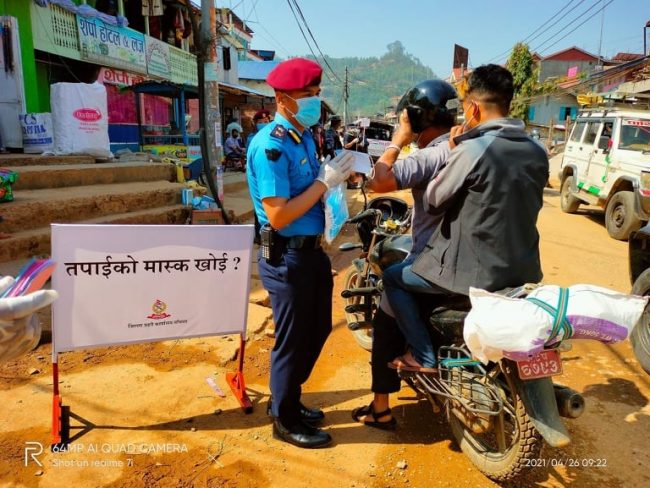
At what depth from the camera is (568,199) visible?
410 inches

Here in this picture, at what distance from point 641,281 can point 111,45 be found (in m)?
13.4

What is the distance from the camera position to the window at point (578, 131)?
33.2 feet

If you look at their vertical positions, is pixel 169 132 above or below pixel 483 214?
above

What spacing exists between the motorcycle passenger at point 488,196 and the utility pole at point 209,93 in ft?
18.3

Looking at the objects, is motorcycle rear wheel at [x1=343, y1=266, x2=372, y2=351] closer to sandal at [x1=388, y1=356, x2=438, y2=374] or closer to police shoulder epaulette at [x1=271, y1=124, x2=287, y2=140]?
sandal at [x1=388, y1=356, x2=438, y2=374]

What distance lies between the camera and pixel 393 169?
2207 millimetres

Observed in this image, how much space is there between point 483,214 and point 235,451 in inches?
70.4

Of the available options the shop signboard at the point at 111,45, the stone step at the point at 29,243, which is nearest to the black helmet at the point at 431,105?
the stone step at the point at 29,243

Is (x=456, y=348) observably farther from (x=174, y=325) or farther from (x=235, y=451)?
(x=174, y=325)

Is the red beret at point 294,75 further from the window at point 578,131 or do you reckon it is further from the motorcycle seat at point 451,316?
the window at point 578,131

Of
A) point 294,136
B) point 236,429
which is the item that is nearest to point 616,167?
point 294,136

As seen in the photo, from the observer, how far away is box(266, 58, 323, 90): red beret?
2.13 meters

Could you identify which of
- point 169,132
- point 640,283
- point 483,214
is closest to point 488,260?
point 483,214

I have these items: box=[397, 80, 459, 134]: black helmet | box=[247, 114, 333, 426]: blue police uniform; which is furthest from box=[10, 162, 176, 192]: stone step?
box=[397, 80, 459, 134]: black helmet
